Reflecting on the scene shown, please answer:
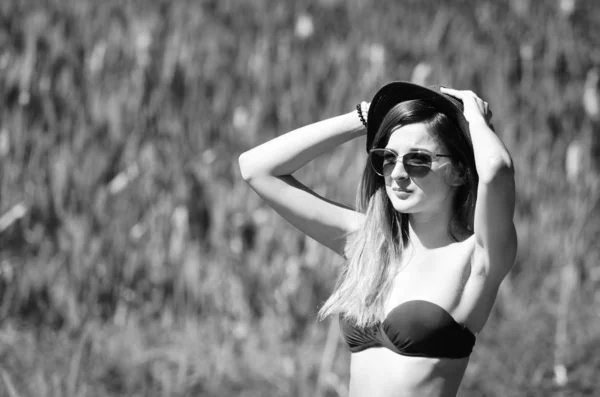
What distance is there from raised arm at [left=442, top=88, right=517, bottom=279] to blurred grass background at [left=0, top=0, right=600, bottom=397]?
83.3 inches

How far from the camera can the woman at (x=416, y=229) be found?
1.82m

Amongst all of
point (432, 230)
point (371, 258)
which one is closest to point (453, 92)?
point (432, 230)

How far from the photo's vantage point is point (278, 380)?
396cm

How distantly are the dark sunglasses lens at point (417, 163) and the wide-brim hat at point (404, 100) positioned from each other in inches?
4.4

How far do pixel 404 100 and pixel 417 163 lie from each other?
17cm

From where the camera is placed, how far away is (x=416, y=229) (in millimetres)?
2021

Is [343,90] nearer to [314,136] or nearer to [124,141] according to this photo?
[124,141]

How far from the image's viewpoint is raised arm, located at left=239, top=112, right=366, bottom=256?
2125 mm

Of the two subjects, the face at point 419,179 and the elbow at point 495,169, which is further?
the face at point 419,179

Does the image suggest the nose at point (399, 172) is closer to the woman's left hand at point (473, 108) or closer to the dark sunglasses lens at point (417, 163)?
the dark sunglasses lens at point (417, 163)

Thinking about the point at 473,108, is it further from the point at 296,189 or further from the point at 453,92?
the point at 296,189

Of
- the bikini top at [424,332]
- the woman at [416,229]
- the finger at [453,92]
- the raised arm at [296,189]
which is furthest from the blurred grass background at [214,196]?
the finger at [453,92]

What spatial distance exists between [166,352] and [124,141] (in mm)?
1200

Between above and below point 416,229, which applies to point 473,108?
above
